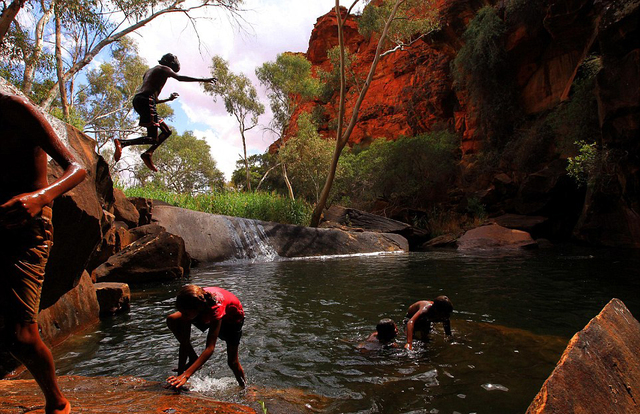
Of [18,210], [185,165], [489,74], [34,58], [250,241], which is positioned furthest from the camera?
[185,165]

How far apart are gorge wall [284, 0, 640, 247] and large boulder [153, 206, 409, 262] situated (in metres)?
7.97

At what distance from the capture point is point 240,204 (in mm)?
18203

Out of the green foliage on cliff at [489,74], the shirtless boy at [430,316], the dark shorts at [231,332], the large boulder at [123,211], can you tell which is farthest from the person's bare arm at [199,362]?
the green foliage on cliff at [489,74]

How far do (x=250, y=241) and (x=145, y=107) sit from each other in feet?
27.8

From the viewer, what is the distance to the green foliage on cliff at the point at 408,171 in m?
26.5

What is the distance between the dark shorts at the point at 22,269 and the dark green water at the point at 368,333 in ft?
5.57

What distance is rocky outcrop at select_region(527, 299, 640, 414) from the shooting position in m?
1.57

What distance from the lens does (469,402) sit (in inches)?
118

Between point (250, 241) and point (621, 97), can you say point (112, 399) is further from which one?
point (621, 97)

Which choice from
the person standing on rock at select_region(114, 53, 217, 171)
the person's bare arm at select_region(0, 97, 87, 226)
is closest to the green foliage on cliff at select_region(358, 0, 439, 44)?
the person standing on rock at select_region(114, 53, 217, 171)

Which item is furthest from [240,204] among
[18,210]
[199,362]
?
[18,210]

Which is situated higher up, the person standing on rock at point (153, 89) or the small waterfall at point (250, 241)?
the person standing on rock at point (153, 89)

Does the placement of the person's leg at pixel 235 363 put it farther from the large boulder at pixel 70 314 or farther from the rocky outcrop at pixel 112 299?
the rocky outcrop at pixel 112 299

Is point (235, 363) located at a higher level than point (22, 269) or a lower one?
lower
